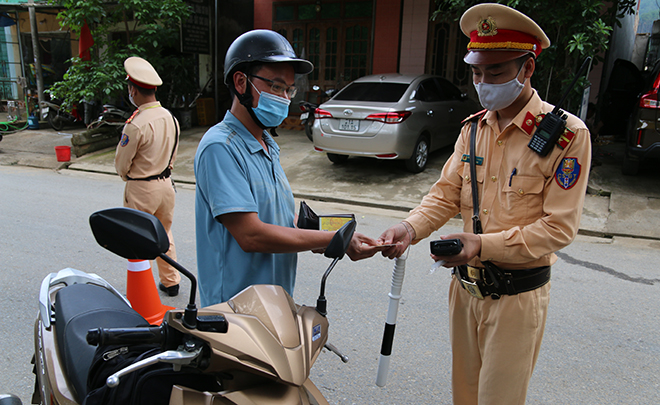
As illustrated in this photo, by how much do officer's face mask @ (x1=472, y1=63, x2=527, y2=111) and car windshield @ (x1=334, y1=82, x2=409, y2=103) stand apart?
262 inches

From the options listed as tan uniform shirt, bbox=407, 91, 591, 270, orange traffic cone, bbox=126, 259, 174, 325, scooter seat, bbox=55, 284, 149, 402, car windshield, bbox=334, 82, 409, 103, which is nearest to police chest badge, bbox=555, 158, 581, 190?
tan uniform shirt, bbox=407, 91, 591, 270

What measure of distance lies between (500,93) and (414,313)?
7.85 feet

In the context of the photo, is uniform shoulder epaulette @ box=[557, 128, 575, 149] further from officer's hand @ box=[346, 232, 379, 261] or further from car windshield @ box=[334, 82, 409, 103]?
car windshield @ box=[334, 82, 409, 103]

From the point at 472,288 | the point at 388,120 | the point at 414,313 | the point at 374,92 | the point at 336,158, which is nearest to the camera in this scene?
the point at 472,288

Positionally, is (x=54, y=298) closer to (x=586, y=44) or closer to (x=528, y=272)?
(x=528, y=272)

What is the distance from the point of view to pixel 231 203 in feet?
5.61

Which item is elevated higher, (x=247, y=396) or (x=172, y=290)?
(x=247, y=396)

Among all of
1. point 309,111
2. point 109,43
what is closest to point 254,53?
point 309,111

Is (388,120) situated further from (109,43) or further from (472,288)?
(109,43)

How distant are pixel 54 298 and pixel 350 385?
1775mm

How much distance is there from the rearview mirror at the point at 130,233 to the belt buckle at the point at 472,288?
4.29 feet

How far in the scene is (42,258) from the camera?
16.1 feet

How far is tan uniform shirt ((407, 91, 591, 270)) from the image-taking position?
1826 mm

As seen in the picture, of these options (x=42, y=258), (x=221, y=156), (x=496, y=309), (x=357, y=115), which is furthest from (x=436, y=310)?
(x=357, y=115)
